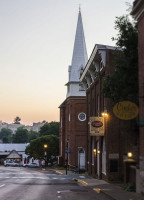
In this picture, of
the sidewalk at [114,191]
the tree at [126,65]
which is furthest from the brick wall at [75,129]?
the tree at [126,65]

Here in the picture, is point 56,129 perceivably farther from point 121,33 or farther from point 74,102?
point 121,33

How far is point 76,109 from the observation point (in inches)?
2635

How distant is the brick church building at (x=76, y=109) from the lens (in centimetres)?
6488

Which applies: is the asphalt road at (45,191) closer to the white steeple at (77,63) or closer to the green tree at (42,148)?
the white steeple at (77,63)

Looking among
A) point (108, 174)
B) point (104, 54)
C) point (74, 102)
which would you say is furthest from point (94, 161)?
point (74, 102)

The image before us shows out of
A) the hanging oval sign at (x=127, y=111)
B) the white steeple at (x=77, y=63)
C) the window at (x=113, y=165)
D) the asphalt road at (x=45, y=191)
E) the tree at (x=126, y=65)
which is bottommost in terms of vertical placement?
the asphalt road at (x=45, y=191)

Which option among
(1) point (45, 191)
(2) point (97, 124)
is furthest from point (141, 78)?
(2) point (97, 124)

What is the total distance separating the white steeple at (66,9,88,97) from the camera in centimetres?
6762

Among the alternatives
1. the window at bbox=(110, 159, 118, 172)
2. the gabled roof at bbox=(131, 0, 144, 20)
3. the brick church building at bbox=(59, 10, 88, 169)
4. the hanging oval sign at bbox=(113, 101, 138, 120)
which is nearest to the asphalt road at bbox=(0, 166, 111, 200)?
the window at bbox=(110, 159, 118, 172)

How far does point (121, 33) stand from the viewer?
84.0ft

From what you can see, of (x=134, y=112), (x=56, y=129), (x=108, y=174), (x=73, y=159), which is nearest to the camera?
(x=134, y=112)

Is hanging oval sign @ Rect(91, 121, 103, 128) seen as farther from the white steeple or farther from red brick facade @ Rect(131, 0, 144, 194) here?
the white steeple

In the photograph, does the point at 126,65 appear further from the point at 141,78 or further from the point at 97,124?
the point at 97,124

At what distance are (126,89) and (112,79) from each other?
1287 mm
